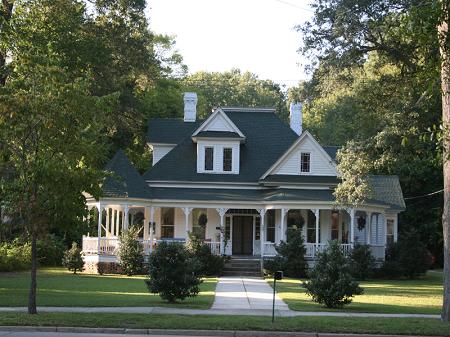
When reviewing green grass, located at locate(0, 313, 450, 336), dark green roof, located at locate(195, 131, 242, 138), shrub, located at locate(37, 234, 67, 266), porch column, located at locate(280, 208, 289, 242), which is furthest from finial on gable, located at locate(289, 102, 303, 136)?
green grass, located at locate(0, 313, 450, 336)

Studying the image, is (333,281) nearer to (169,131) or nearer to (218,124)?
(218,124)

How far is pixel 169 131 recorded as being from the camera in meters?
45.3

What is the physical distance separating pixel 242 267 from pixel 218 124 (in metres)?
9.24

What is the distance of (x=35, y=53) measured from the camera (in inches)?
722

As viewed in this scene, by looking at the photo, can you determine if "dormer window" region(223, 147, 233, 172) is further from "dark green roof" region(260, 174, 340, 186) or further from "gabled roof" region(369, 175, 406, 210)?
"gabled roof" region(369, 175, 406, 210)

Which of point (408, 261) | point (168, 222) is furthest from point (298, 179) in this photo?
point (168, 222)

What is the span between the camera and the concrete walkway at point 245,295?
69.7ft

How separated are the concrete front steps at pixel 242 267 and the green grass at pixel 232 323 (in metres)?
18.7

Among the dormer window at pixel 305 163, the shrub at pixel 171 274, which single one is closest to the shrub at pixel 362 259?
the dormer window at pixel 305 163

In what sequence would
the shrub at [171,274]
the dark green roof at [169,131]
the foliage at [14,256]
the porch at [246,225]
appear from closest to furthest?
the shrub at [171,274], the foliage at [14,256], the porch at [246,225], the dark green roof at [169,131]

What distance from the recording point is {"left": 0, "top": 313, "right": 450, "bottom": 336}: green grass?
15891 millimetres

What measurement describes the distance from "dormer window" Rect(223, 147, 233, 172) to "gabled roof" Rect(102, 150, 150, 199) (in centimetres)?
531

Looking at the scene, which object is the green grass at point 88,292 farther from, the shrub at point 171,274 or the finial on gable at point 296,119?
the finial on gable at point 296,119

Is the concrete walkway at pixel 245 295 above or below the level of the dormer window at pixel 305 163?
below
